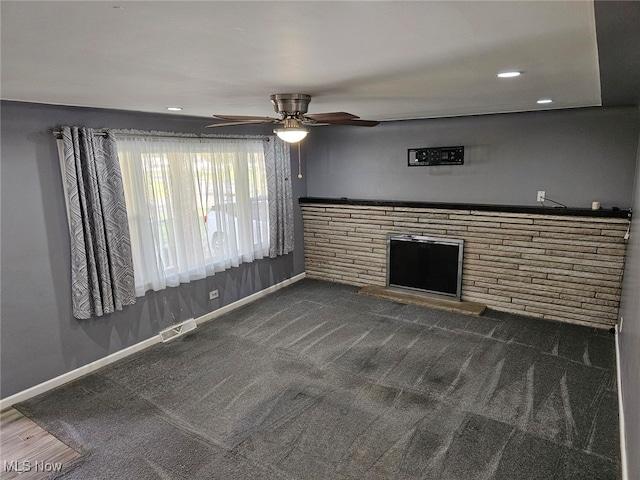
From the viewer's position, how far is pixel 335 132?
18.2 feet

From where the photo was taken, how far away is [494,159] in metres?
4.55

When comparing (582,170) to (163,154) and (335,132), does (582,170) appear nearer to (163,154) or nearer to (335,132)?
(335,132)

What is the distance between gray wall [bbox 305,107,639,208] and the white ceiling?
153 centimetres

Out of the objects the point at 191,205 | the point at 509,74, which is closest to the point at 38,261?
the point at 191,205

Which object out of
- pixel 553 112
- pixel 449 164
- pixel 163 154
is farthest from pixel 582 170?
pixel 163 154

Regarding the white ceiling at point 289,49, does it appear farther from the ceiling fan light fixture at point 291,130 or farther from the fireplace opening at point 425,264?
the fireplace opening at point 425,264

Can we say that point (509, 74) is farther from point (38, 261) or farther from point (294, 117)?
point (38, 261)

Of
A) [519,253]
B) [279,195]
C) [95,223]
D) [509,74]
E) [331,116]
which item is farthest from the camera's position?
[279,195]

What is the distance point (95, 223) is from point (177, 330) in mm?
1435

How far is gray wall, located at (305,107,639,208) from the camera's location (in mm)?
3973

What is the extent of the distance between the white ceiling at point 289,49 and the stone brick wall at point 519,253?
1811 mm

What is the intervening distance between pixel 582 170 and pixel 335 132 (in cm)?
299

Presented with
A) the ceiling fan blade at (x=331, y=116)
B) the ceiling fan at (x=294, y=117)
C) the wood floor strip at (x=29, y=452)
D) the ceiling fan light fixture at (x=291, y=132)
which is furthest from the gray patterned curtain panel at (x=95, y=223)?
the ceiling fan blade at (x=331, y=116)

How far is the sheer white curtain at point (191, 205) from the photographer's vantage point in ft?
12.3
